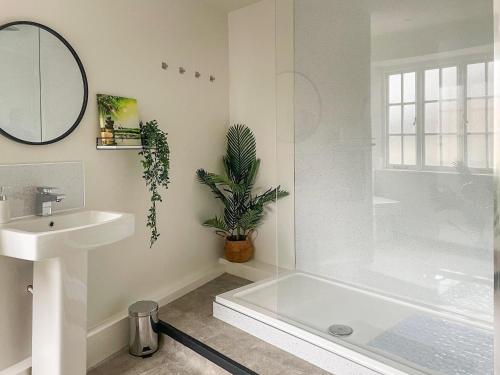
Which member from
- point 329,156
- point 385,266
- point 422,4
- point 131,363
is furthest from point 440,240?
point 131,363

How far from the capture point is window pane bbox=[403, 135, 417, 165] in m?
2.26

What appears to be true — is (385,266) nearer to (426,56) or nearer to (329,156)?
(329,156)

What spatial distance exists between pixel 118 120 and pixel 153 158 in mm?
372

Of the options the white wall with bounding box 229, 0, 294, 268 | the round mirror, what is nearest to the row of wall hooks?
the white wall with bounding box 229, 0, 294, 268

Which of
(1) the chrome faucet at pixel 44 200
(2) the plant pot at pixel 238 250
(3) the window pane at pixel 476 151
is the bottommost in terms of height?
(2) the plant pot at pixel 238 250

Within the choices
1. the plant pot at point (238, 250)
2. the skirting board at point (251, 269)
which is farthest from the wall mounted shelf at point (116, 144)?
the skirting board at point (251, 269)

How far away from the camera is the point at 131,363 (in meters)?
2.37

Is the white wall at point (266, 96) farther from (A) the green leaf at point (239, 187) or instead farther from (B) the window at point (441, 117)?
(B) the window at point (441, 117)

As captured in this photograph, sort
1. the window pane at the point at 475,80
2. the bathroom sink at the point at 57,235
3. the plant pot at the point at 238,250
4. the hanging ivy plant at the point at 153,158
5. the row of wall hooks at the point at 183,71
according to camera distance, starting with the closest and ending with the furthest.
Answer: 1. the bathroom sink at the point at 57,235
2. the window pane at the point at 475,80
3. the hanging ivy plant at the point at 153,158
4. the row of wall hooks at the point at 183,71
5. the plant pot at the point at 238,250

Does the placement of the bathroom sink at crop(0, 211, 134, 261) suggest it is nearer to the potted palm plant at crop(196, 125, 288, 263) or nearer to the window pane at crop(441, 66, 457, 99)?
the potted palm plant at crop(196, 125, 288, 263)

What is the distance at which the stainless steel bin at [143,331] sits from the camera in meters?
2.43

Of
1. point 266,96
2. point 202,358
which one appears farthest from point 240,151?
point 202,358

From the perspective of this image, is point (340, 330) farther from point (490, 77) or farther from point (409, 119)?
point (490, 77)

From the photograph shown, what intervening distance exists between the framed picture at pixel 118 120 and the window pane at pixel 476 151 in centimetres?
191
